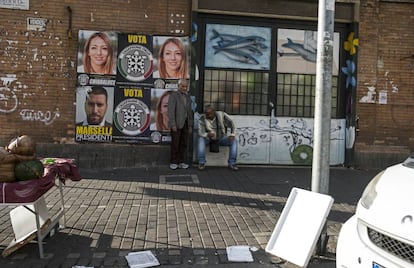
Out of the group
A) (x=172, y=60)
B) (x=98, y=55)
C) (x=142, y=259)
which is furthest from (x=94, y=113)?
(x=142, y=259)

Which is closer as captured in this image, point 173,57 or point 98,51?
point 98,51

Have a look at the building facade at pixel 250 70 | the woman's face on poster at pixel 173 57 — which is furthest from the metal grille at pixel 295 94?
the woman's face on poster at pixel 173 57

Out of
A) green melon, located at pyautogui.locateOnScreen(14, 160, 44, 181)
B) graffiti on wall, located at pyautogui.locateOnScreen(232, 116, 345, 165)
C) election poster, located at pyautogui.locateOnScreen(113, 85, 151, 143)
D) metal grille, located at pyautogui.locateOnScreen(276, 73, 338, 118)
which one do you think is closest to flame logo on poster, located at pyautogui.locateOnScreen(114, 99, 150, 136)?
election poster, located at pyautogui.locateOnScreen(113, 85, 151, 143)

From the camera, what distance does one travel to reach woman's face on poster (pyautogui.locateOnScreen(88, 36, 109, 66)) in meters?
9.52

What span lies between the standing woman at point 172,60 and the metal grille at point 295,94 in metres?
2.26

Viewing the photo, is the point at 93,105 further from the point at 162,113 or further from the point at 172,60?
the point at 172,60

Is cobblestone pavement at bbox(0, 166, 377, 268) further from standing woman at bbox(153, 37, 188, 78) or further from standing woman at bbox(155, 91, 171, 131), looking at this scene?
standing woman at bbox(153, 37, 188, 78)

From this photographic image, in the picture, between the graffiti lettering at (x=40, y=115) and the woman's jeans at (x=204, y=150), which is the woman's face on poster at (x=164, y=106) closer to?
the woman's jeans at (x=204, y=150)

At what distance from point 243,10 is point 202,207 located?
16.7 ft

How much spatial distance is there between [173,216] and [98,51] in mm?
4888

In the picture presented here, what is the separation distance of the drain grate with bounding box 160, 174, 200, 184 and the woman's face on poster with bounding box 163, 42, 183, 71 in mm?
2428

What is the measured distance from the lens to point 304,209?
172 inches

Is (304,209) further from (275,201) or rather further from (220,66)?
(220,66)

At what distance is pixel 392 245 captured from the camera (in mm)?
3074
